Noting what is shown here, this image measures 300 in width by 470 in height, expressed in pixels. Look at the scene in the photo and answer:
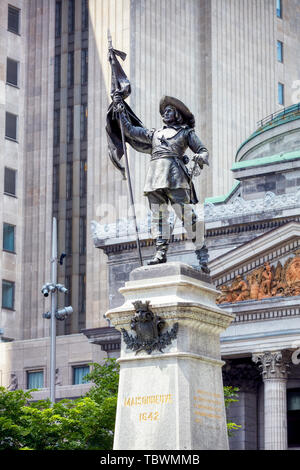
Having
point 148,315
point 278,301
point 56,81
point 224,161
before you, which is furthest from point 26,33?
point 148,315

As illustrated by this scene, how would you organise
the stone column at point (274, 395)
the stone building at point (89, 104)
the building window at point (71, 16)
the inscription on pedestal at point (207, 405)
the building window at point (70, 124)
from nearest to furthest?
the inscription on pedestal at point (207, 405)
the stone column at point (274, 395)
the stone building at point (89, 104)
the building window at point (70, 124)
the building window at point (71, 16)

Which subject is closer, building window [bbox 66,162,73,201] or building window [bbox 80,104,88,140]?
building window [bbox 80,104,88,140]

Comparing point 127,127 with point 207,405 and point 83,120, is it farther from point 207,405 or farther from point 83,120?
point 83,120

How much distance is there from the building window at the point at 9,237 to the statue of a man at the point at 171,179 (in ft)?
203

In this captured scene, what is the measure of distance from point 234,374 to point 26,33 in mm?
37270

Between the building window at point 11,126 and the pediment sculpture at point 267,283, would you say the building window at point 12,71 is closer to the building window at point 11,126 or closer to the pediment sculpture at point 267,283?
the building window at point 11,126

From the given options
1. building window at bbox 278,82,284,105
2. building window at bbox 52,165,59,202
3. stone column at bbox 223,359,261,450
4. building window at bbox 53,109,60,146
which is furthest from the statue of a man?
building window at bbox 278,82,284,105

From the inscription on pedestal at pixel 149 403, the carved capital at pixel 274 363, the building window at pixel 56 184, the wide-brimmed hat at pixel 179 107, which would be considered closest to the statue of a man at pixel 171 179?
the wide-brimmed hat at pixel 179 107

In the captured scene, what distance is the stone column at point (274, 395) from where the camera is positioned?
172 feet

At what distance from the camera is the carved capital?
53.6 meters

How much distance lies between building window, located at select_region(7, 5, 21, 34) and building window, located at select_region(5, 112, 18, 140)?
605cm

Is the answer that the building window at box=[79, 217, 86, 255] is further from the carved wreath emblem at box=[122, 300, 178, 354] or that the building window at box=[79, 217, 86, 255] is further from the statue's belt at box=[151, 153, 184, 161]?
the carved wreath emblem at box=[122, 300, 178, 354]

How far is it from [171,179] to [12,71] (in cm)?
6592

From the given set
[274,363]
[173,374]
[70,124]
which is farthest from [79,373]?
[173,374]
